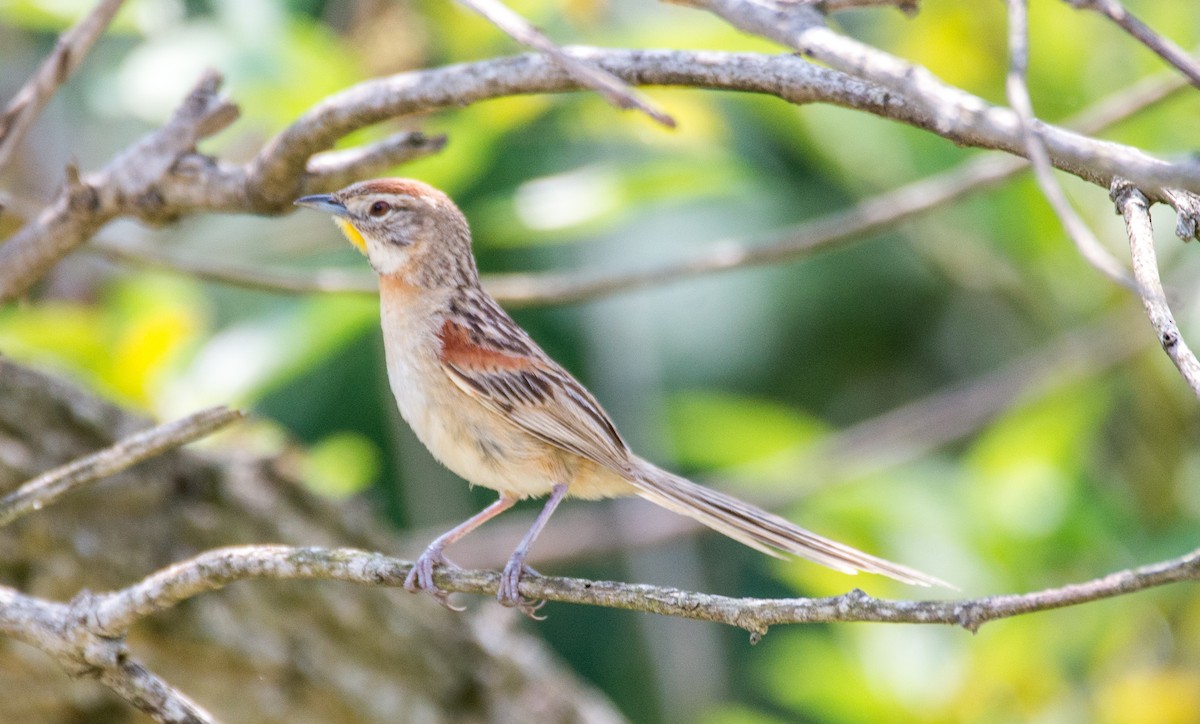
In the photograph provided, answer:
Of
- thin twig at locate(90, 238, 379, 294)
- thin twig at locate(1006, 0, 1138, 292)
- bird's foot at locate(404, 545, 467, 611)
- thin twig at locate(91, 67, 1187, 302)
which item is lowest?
bird's foot at locate(404, 545, 467, 611)

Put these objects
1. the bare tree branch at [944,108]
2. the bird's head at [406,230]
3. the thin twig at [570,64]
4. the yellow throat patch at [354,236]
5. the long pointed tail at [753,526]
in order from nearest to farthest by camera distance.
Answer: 1. the bare tree branch at [944,108]
2. the thin twig at [570,64]
3. the long pointed tail at [753,526]
4. the bird's head at [406,230]
5. the yellow throat patch at [354,236]

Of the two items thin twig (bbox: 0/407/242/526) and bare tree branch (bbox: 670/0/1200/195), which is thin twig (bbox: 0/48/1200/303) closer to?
bare tree branch (bbox: 670/0/1200/195)

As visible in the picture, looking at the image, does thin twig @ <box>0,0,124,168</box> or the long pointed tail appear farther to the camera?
thin twig @ <box>0,0,124,168</box>

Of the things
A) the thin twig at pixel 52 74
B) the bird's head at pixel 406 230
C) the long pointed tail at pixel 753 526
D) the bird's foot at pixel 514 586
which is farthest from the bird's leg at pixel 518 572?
the thin twig at pixel 52 74

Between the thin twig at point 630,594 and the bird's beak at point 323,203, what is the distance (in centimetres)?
118

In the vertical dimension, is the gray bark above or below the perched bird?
below

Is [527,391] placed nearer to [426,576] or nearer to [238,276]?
[426,576]

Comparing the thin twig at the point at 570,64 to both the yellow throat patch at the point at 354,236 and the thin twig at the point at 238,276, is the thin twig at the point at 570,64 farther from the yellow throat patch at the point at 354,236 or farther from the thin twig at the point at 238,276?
the thin twig at the point at 238,276

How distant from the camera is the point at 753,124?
28.1ft

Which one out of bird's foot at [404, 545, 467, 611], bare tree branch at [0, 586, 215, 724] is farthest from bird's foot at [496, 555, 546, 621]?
bare tree branch at [0, 586, 215, 724]

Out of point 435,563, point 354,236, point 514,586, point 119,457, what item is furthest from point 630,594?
point 354,236

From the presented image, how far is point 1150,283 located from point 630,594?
1071 millimetres

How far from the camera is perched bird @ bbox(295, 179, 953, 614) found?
3699 millimetres

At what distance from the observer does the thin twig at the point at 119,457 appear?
280cm
